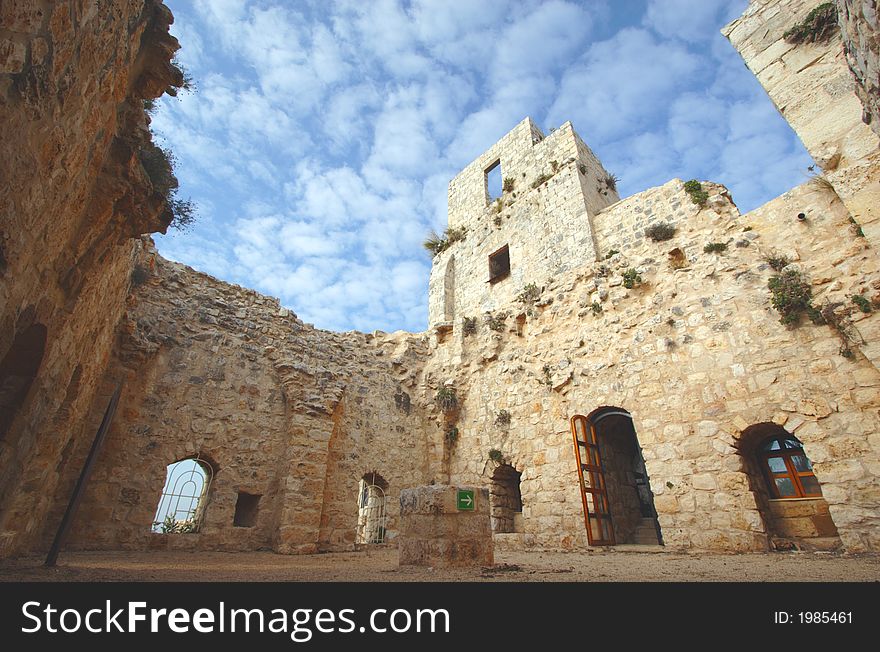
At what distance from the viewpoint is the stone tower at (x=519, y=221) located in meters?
10.7

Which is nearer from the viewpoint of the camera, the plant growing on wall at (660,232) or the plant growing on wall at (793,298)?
the plant growing on wall at (793,298)

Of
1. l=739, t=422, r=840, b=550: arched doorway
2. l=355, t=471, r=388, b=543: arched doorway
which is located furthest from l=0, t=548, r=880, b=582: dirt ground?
l=355, t=471, r=388, b=543: arched doorway

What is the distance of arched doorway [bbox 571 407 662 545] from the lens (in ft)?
25.0

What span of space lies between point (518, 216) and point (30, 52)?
11.4 metres

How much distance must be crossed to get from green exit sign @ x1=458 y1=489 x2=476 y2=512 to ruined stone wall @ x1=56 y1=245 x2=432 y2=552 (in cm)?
451

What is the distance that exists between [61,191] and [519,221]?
10848 mm

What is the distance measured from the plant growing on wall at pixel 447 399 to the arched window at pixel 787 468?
6234 mm

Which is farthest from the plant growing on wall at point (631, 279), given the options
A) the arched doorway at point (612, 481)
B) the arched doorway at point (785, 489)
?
the arched doorway at point (785, 489)

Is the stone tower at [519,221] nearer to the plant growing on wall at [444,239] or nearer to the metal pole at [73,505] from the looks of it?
the plant growing on wall at [444,239]

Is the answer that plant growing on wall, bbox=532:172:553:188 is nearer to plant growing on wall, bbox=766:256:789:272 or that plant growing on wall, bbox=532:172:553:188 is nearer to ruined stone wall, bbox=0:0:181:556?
plant growing on wall, bbox=766:256:789:272

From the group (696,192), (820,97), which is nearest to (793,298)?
(820,97)

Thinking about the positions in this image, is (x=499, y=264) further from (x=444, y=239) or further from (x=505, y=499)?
(x=505, y=499)
